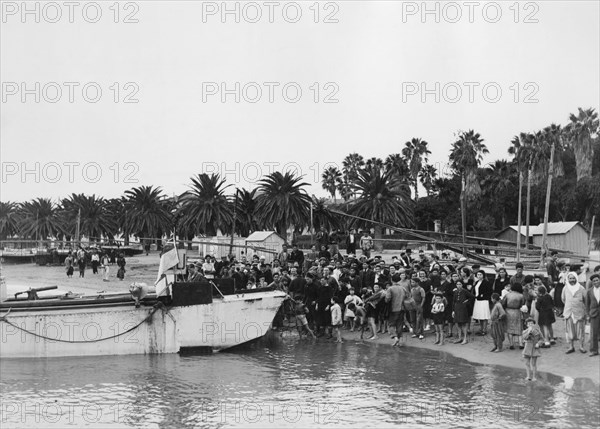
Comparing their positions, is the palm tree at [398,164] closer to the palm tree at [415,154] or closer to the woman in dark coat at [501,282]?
the palm tree at [415,154]

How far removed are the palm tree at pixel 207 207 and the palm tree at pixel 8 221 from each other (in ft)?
168

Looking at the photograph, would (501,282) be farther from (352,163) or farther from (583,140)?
(352,163)

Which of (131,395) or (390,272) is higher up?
(390,272)

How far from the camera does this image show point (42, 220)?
3622 inches

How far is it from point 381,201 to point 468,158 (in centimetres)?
1731

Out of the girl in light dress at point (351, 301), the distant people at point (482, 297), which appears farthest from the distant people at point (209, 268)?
the distant people at point (482, 297)

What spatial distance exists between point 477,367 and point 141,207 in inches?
2562

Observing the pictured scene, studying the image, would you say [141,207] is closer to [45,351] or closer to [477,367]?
[45,351]

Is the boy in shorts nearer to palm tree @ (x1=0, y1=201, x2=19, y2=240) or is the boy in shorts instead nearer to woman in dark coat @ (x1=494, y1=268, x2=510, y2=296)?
woman in dark coat @ (x1=494, y1=268, x2=510, y2=296)

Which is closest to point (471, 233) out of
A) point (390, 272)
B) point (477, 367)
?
point (390, 272)

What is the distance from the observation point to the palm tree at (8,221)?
343 feet

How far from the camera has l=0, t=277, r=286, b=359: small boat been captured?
58.5 feet

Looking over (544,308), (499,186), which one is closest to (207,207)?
(499,186)

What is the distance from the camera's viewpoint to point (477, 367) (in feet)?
51.0
